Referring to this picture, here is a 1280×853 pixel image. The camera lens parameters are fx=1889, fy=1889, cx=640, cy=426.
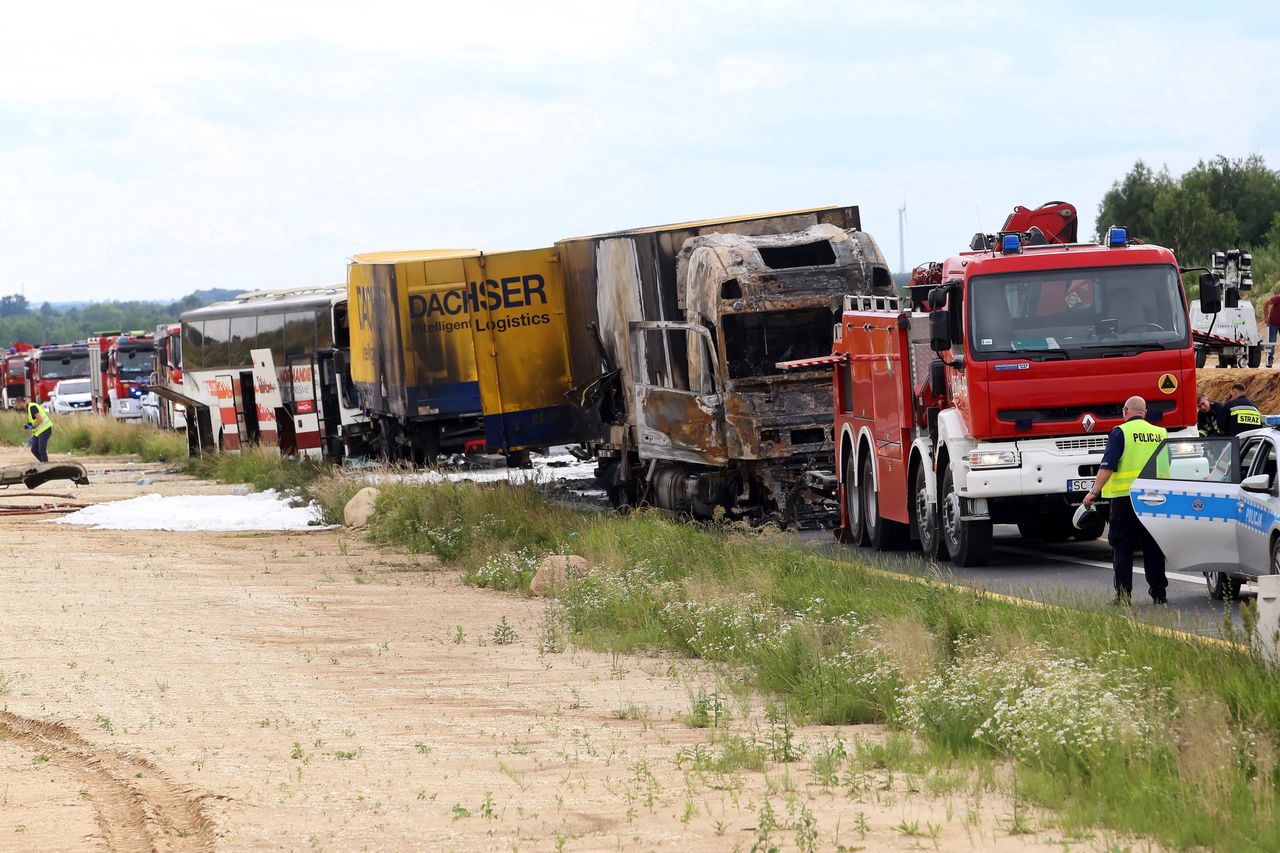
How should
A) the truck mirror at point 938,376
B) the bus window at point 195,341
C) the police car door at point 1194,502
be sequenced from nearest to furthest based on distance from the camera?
the police car door at point 1194,502 → the truck mirror at point 938,376 → the bus window at point 195,341

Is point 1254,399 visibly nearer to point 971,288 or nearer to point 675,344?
point 675,344

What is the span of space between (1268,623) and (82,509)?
76.9 ft

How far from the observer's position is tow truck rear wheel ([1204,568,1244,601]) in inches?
539

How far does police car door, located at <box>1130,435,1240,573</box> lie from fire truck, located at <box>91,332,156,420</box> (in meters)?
55.1

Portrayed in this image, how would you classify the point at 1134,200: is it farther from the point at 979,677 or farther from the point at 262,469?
the point at 979,677

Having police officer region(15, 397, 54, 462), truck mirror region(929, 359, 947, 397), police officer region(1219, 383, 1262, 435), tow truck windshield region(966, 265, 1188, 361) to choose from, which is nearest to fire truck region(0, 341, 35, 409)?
police officer region(15, 397, 54, 462)

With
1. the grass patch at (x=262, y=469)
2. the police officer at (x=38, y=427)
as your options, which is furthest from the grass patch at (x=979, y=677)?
the police officer at (x=38, y=427)

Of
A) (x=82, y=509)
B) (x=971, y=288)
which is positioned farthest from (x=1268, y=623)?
(x=82, y=509)

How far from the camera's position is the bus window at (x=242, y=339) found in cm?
4128

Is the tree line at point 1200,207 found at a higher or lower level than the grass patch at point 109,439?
higher

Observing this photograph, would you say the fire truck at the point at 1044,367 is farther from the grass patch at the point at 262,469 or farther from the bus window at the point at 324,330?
the bus window at the point at 324,330

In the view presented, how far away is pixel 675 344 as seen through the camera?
22.7 metres

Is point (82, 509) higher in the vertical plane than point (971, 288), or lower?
lower

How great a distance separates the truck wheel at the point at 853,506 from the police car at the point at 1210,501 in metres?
7.39
